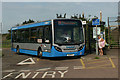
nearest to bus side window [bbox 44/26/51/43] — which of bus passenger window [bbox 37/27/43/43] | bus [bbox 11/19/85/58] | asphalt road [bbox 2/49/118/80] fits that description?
bus [bbox 11/19/85/58]

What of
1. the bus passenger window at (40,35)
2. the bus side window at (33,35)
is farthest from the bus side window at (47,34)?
the bus side window at (33,35)

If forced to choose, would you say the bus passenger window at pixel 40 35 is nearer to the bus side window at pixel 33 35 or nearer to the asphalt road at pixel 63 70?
the bus side window at pixel 33 35

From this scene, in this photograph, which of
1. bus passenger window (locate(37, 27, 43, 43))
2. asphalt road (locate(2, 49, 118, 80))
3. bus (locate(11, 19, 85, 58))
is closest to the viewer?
asphalt road (locate(2, 49, 118, 80))

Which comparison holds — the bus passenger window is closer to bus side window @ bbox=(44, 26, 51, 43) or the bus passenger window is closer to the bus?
the bus

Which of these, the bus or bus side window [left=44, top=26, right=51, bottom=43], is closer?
A: the bus

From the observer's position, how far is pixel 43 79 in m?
9.27

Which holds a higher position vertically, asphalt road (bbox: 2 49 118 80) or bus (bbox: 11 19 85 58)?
Result: bus (bbox: 11 19 85 58)

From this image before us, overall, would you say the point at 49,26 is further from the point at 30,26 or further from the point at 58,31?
the point at 30,26

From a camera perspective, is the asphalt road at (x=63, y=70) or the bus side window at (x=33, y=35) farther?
the bus side window at (x=33, y=35)

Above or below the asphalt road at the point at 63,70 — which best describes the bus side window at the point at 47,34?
above

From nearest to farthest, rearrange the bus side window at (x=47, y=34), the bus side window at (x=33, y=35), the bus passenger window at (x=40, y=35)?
the bus side window at (x=47, y=34), the bus passenger window at (x=40, y=35), the bus side window at (x=33, y=35)

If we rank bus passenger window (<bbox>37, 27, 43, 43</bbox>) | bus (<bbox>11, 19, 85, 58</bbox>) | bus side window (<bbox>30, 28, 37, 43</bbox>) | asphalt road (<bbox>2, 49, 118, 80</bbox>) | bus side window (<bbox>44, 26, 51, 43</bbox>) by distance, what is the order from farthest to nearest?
1. bus side window (<bbox>30, 28, 37, 43</bbox>)
2. bus passenger window (<bbox>37, 27, 43, 43</bbox>)
3. bus side window (<bbox>44, 26, 51, 43</bbox>)
4. bus (<bbox>11, 19, 85, 58</bbox>)
5. asphalt road (<bbox>2, 49, 118, 80</bbox>)

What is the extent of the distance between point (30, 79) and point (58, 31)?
723 cm

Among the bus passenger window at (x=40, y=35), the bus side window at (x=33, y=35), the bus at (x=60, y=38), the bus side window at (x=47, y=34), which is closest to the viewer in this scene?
the bus at (x=60, y=38)
